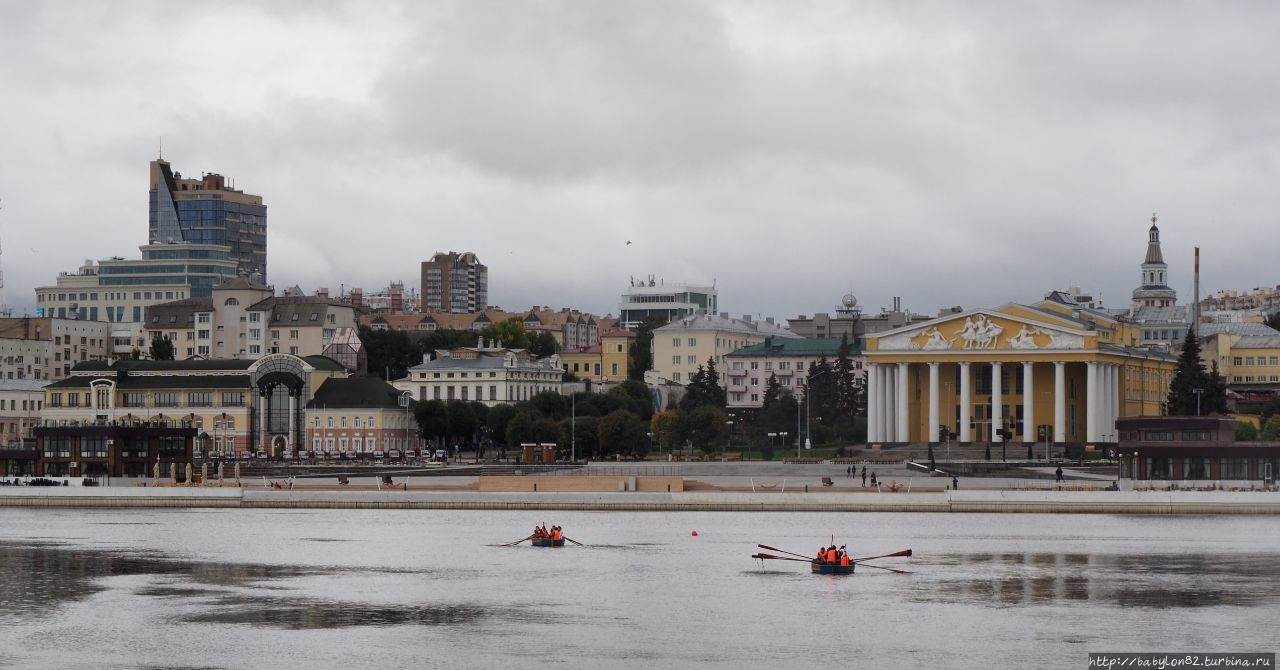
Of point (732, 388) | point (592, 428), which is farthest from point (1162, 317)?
point (592, 428)

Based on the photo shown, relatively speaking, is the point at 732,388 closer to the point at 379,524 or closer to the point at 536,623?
the point at 379,524

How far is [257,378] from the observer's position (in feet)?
472

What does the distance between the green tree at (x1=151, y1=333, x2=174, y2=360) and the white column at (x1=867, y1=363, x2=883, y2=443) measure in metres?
64.9

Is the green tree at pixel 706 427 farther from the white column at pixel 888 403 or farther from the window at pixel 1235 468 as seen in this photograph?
the window at pixel 1235 468

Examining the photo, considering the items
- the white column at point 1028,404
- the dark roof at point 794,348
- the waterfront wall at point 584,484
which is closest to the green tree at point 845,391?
the white column at point 1028,404

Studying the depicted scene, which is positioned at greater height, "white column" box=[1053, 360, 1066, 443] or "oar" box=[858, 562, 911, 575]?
"white column" box=[1053, 360, 1066, 443]

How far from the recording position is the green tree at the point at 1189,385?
130 meters

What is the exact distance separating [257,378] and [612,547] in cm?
7979

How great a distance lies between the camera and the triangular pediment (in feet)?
433

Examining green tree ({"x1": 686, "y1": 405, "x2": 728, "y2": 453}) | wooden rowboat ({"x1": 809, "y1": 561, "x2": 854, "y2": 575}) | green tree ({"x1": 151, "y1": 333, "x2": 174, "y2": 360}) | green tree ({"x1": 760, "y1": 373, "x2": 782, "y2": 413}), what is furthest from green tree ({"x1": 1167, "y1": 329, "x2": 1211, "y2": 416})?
green tree ({"x1": 151, "y1": 333, "x2": 174, "y2": 360})

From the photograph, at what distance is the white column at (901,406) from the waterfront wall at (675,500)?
41.4 meters

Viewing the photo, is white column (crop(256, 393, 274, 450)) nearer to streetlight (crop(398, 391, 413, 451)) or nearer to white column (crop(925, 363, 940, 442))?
streetlight (crop(398, 391, 413, 451))

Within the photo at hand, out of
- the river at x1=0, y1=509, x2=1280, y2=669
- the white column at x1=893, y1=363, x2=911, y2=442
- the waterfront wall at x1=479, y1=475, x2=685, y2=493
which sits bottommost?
the river at x1=0, y1=509, x2=1280, y2=669

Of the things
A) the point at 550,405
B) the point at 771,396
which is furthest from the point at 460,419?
the point at 771,396
